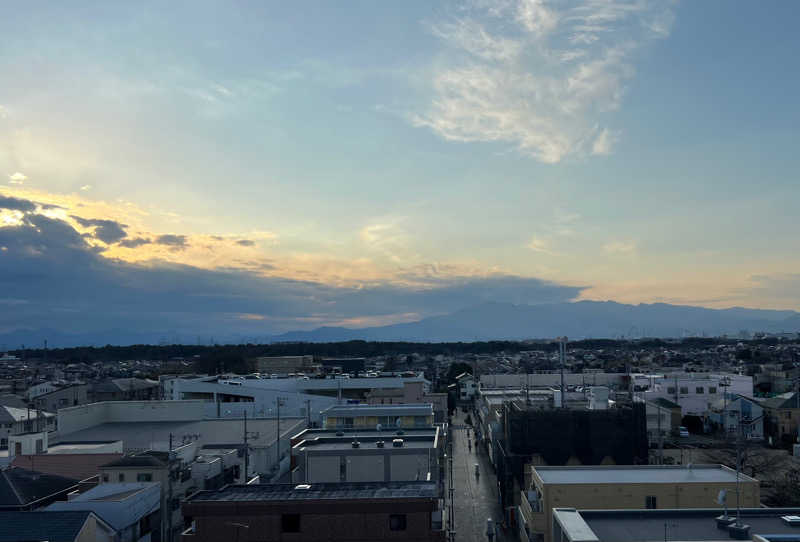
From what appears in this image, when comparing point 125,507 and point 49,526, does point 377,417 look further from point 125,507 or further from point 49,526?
point 49,526

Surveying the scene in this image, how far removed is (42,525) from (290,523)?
22.8ft

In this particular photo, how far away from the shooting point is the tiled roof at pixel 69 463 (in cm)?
2825

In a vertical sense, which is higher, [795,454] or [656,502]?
[656,502]

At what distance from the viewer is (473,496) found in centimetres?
3231

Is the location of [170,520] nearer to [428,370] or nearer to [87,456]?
[87,456]

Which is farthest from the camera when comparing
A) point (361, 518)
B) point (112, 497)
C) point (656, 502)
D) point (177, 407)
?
point (177, 407)

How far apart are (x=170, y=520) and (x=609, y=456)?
1692 centimetres

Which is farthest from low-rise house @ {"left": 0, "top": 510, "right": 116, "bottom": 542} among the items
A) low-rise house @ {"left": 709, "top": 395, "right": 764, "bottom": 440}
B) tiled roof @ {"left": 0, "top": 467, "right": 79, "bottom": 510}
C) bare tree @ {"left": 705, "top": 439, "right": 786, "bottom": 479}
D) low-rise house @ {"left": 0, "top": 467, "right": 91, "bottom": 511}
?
low-rise house @ {"left": 709, "top": 395, "right": 764, "bottom": 440}

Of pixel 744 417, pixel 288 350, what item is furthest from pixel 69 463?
pixel 288 350

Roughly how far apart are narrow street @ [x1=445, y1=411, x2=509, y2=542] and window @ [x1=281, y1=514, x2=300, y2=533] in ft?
38.0

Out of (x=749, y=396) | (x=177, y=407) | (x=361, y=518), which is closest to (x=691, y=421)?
(x=749, y=396)

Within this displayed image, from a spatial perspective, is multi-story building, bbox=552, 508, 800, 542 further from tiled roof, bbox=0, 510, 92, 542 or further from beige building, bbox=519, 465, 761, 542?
tiled roof, bbox=0, 510, 92, 542

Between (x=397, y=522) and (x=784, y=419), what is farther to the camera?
(x=784, y=419)

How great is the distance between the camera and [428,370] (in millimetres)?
103938
